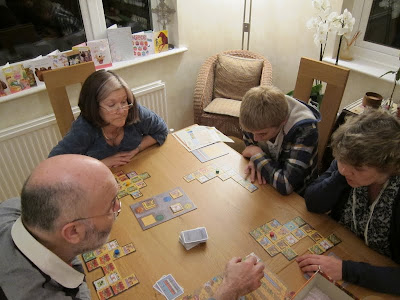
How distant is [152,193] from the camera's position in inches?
63.7

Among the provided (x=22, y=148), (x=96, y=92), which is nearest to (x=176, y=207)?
(x=96, y=92)

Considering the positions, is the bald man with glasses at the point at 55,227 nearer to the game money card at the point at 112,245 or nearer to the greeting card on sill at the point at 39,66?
the game money card at the point at 112,245

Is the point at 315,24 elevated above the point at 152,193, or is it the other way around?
the point at 315,24

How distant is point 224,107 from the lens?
3148mm

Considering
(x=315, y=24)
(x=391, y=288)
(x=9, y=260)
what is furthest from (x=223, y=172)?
(x=315, y=24)

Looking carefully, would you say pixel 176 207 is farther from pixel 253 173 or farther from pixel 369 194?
pixel 369 194

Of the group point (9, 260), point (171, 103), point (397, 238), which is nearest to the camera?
point (9, 260)

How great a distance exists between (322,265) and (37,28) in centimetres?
Answer: 267

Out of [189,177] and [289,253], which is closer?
[289,253]

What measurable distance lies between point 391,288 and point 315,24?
2153 millimetres

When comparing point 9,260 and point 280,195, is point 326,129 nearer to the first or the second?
point 280,195

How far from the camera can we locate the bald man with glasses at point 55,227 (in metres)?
0.94

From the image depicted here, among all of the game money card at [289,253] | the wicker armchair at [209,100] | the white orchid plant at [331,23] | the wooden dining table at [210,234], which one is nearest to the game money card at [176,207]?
the wooden dining table at [210,234]

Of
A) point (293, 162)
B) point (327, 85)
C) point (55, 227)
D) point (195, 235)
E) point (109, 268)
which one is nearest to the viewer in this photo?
point (55, 227)
